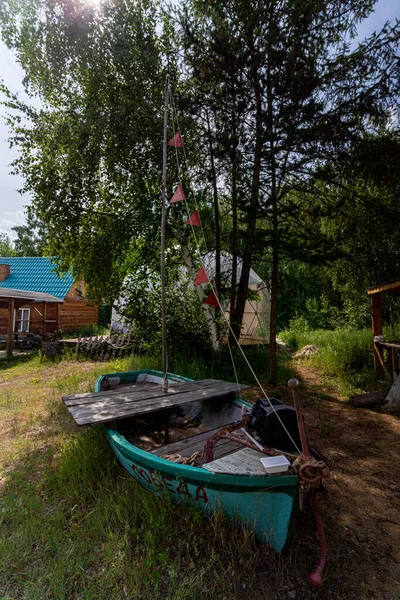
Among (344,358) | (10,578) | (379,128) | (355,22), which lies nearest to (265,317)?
(344,358)

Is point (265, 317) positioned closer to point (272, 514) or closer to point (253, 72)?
point (253, 72)

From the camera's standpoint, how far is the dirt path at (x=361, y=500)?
7.96 ft

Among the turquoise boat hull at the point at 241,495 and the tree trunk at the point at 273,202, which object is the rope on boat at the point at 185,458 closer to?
the turquoise boat hull at the point at 241,495

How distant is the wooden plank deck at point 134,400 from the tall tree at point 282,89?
2.92 metres

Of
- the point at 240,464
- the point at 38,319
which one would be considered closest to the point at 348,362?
the point at 240,464

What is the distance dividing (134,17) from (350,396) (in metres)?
9.01

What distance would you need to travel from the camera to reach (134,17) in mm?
7156

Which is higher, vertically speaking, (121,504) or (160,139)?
(160,139)

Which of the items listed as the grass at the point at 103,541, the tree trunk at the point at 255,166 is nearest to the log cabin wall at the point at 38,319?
the tree trunk at the point at 255,166

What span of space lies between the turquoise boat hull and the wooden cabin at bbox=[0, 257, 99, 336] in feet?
48.2

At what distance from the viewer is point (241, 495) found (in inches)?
97.7

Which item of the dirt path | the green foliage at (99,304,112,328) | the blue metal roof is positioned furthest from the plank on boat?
the green foliage at (99,304,112,328)

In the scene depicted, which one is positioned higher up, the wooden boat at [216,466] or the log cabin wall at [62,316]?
the log cabin wall at [62,316]

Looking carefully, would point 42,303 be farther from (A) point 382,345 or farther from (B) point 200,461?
(B) point 200,461
